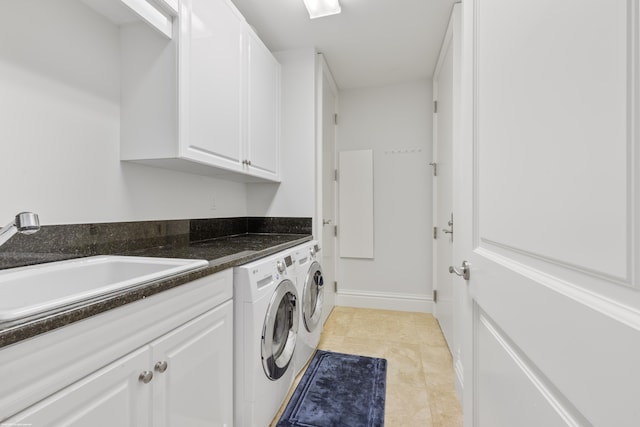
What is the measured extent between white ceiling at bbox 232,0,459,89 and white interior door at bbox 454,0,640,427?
1401mm

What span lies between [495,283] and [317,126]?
79.3 inches

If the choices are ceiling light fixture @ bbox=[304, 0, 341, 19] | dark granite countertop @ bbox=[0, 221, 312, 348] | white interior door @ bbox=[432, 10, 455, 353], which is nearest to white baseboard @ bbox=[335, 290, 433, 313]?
white interior door @ bbox=[432, 10, 455, 353]

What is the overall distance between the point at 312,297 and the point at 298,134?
1349mm

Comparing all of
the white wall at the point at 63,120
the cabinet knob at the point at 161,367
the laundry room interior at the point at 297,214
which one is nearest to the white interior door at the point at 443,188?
the laundry room interior at the point at 297,214

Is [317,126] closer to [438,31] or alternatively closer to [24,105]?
[438,31]

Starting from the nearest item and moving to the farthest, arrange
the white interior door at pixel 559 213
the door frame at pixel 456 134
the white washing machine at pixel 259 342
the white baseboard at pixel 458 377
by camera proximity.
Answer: the white interior door at pixel 559 213
the white washing machine at pixel 259 342
the white baseboard at pixel 458 377
the door frame at pixel 456 134

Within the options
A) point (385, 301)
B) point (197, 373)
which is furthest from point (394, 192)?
point (197, 373)

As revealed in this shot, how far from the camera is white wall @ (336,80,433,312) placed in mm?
2996

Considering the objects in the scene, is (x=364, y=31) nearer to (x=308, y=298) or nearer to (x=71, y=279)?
(x=308, y=298)

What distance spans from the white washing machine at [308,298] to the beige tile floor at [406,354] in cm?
19

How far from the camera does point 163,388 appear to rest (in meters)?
0.86

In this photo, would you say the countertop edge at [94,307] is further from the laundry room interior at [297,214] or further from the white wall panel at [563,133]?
the white wall panel at [563,133]

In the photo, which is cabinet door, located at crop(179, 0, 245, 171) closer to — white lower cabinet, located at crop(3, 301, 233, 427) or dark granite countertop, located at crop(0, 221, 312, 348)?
dark granite countertop, located at crop(0, 221, 312, 348)

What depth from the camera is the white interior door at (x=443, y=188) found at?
2129mm
